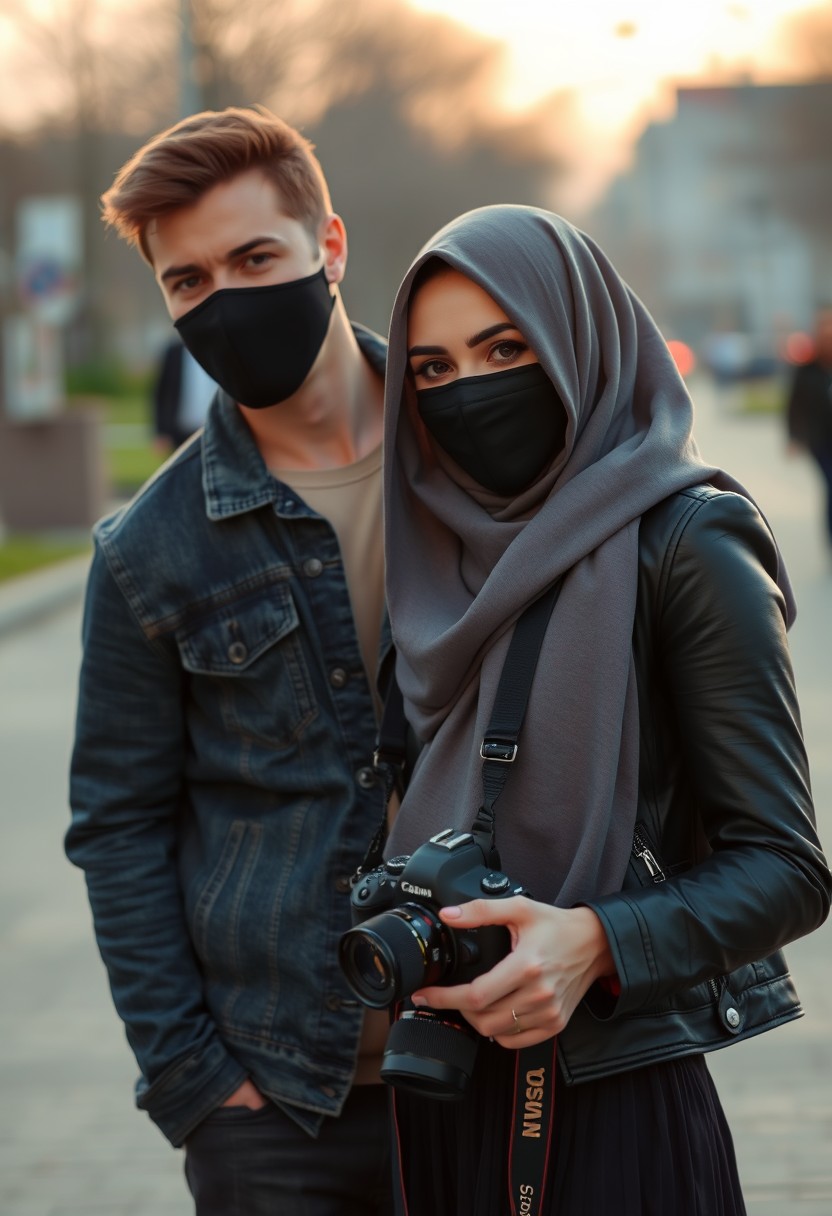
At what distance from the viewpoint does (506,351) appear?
213cm

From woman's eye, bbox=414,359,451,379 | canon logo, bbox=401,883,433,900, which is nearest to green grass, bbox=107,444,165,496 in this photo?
woman's eye, bbox=414,359,451,379

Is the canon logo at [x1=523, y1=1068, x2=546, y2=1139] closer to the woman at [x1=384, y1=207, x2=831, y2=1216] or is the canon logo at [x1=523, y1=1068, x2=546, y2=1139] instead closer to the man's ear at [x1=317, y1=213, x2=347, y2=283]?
the woman at [x1=384, y1=207, x2=831, y2=1216]

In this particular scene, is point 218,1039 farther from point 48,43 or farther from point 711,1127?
point 48,43

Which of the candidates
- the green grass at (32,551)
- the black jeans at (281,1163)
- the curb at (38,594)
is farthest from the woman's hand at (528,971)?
the green grass at (32,551)

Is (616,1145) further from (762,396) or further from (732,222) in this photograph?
(732,222)

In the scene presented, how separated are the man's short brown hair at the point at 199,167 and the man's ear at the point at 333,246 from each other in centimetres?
12

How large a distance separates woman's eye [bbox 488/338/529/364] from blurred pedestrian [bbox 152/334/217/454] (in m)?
8.30

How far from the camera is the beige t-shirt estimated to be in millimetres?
2547

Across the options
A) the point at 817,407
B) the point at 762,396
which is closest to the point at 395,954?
the point at 817,407

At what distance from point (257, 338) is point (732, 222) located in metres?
72.1

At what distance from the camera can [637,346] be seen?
2.21 metres

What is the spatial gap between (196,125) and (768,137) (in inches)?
1303

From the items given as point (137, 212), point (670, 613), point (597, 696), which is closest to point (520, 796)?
point (597, 696)

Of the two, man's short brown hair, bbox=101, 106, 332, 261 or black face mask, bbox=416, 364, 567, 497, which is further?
man's short brown hair, bbox=101, 106, 332, 261
